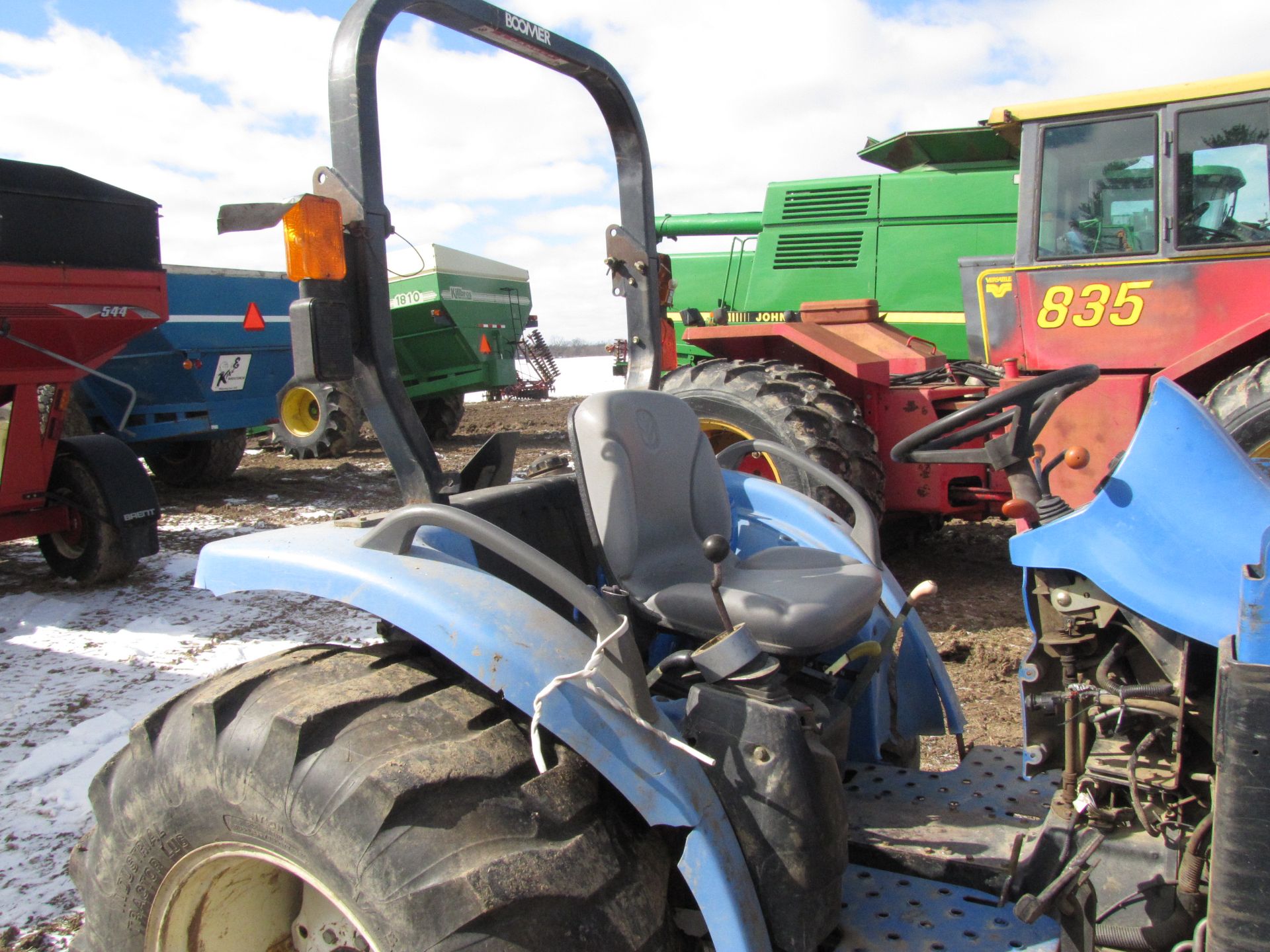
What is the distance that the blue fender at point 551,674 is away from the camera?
132cm

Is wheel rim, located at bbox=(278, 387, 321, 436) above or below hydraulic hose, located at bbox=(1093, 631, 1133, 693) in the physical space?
above

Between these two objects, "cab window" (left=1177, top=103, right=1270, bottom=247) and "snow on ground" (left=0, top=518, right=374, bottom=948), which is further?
"cab window" (left=1177, top=103, right=1270, bottom=247)

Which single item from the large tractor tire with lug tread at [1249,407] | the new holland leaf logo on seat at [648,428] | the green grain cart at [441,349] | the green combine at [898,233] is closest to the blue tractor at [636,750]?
the new holland leaf logo on seat at [648,428]

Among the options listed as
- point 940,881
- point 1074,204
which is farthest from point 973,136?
point 940,881

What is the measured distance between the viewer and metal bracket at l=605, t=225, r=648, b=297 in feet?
7.67

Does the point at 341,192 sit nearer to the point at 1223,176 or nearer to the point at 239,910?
the point at 239,910

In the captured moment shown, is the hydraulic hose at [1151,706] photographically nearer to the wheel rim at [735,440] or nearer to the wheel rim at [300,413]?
the wheel rim at [735,440]

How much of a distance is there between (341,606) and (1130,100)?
4166 mm

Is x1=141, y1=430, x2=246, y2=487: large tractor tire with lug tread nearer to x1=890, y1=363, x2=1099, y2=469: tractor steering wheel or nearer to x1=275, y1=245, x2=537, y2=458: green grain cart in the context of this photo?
x1=275, y1=245, x2=537, y2=458: green grain cart

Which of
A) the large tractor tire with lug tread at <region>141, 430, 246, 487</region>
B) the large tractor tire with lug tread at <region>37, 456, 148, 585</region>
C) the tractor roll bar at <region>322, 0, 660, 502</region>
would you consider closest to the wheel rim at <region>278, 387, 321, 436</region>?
the large tractor tire with lug tread at <region>141, 430, 246, 487</region>

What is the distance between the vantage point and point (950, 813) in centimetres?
182

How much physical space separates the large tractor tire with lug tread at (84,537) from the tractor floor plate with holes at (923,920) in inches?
171

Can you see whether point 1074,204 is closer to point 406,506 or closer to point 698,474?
point 698,474

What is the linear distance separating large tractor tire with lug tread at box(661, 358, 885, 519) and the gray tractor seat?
1848mm
